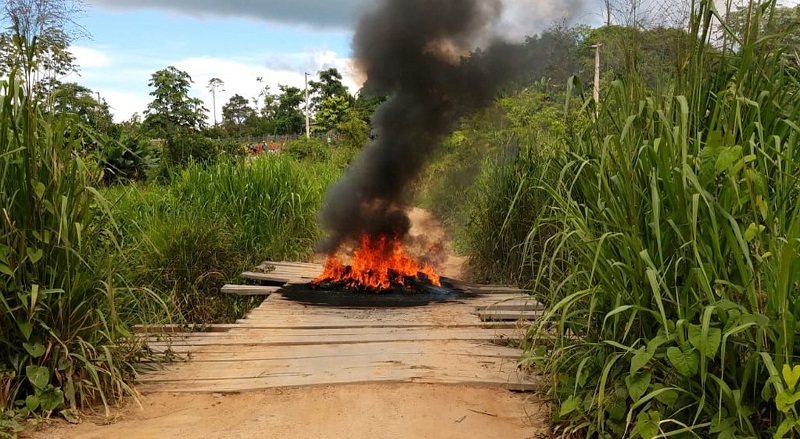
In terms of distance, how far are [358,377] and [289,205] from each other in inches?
175

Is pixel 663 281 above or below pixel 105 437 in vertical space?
above

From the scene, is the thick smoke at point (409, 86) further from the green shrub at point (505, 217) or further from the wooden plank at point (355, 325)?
the wooden plank at point (355, 325)

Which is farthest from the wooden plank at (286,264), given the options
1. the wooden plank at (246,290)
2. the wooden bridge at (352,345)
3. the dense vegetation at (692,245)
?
the dense vegetation at (692,245)

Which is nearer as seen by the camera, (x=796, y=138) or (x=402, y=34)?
(x=796, y=138)

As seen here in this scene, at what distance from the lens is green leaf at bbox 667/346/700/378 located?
177 cm

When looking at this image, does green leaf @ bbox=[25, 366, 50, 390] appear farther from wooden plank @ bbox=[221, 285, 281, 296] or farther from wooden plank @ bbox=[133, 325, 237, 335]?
wooden plank @ bbox=[221, 285, 281, 296]

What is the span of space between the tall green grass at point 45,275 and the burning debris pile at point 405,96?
11.7 ft

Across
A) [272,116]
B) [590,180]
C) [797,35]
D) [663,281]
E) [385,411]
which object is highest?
[272,116]

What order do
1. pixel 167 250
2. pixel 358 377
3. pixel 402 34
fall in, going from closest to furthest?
pixel 358 377, pixel 167 250, pixel 402 34

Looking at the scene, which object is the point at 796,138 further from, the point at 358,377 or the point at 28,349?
the point at 28,349

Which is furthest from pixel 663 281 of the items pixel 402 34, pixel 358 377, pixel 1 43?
pixel 402 34

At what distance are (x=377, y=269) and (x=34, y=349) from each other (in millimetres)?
3932

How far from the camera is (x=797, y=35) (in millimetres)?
2307

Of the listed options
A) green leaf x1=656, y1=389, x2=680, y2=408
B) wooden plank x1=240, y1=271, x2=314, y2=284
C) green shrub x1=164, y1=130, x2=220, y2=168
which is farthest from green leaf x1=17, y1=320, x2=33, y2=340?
green shrub x1=164, y1=130, x2=220, y2=168
